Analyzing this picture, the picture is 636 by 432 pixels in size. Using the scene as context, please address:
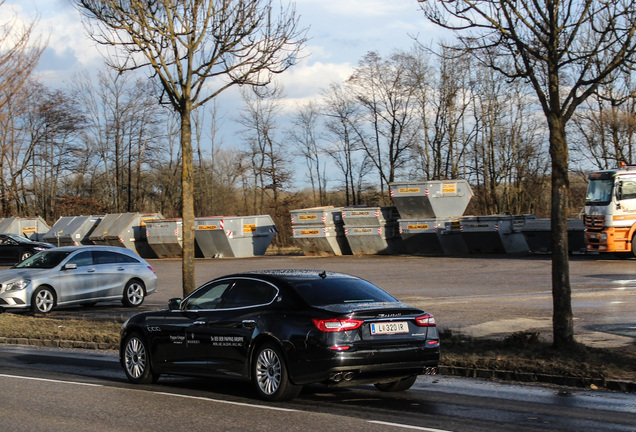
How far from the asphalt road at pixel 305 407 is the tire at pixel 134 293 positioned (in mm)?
9791

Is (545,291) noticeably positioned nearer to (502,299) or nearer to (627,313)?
(502,299)

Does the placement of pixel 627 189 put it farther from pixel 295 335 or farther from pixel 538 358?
pixel 295 335

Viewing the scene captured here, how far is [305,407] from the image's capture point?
799cm

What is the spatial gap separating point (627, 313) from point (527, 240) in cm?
1868

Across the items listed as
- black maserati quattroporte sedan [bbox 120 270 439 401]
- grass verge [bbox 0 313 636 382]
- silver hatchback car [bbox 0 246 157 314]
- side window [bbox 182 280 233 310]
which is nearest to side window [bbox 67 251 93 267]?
silver hatchback car [bbox 0 246 157 314]

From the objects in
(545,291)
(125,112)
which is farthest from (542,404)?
(125,112)

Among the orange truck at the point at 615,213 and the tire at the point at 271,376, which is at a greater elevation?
the orange truck at the point at 615,213

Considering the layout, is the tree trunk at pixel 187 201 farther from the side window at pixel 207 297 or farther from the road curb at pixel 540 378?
the road curb at pixel 540 378

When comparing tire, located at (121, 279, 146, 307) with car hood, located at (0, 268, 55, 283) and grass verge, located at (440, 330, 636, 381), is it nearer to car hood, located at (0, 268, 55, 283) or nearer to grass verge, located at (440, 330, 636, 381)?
car hood, located at (0, 268, 55, 283)

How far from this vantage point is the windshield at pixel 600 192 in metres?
27.9

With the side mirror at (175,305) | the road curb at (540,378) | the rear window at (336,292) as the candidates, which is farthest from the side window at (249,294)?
the road curb at (540,378)

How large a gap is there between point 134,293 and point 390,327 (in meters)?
13.6

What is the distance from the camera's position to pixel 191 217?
15055mm

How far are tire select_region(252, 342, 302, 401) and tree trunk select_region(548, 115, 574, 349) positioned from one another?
12.8ft
